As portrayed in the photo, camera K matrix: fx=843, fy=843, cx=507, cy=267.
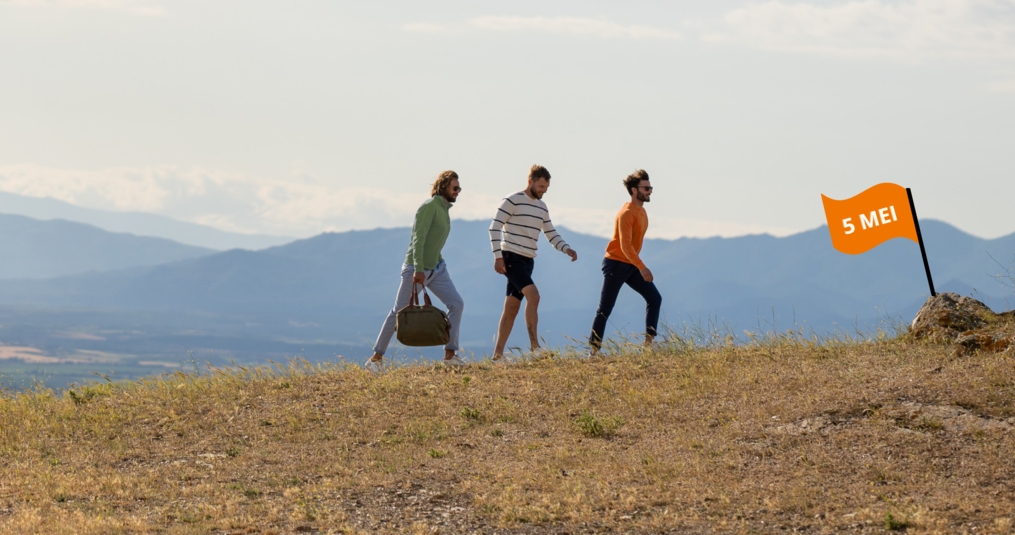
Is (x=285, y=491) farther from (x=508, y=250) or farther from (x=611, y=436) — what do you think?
(x=508, y=250)

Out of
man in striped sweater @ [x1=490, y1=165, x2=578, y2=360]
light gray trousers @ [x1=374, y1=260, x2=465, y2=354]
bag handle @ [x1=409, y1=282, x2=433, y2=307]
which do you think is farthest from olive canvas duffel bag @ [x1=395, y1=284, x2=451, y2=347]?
man in striped sweater @ [x1=490, y1=165, x2=578, y2=360]

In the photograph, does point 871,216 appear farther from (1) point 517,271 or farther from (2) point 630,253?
(1) point 517,271

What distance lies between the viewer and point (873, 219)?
9531 mm

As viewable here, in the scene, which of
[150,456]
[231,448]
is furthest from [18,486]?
[231,448]

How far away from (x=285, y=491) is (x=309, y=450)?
4.44 ft

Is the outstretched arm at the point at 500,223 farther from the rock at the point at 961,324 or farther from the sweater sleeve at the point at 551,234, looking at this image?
the rock at the point at 961,324

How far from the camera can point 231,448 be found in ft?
26.4

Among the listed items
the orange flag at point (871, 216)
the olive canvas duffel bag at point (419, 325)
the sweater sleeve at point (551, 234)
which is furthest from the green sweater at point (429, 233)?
the orange flag at point (871, 216)

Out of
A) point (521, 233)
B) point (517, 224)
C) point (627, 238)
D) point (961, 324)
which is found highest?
point (517, 224)

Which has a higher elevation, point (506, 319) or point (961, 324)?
point (506, 319)

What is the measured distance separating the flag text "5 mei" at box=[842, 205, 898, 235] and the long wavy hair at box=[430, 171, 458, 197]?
4527mm

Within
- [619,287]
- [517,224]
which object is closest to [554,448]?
[619,287]

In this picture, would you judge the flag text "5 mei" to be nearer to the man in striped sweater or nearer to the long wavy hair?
the man in striped sweater

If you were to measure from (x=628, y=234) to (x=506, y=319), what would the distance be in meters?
1.81
